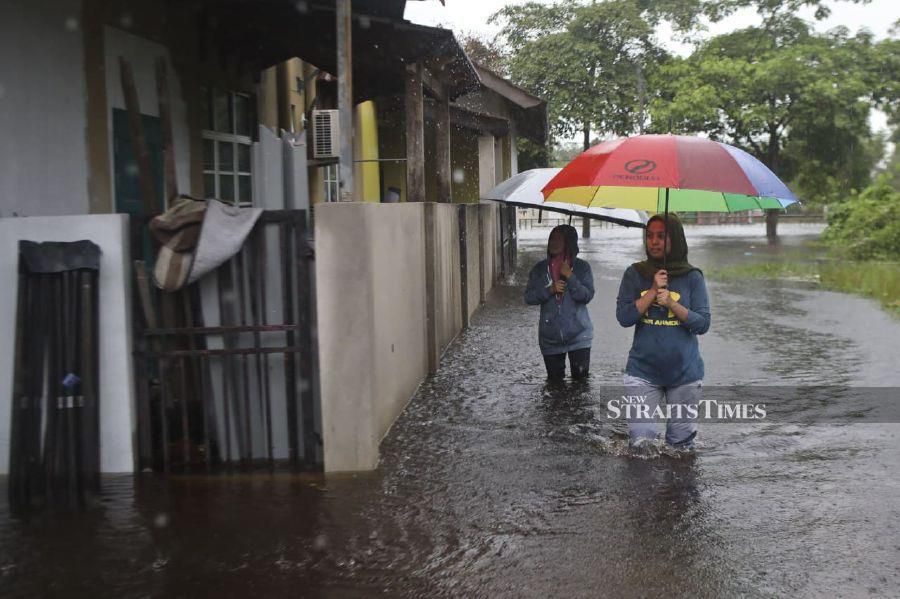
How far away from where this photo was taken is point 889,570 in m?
4.17

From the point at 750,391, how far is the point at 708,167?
10.4 feet

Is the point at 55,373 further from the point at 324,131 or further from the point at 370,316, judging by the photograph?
the point at 324,131

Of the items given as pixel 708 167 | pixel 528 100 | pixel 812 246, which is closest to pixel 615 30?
pixel 812 246

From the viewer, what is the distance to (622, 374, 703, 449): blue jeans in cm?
593

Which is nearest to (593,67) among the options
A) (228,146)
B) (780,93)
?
(780,93)

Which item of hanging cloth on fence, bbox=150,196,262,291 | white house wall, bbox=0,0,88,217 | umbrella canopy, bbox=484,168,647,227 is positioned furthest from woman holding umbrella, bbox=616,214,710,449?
white house wall, bbox=0,0,88,217

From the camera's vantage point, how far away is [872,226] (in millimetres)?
25344

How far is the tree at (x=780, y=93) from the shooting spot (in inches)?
1332

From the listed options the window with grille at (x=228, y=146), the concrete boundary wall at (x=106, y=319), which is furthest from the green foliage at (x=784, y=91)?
the concrete boundary wall at (x=106, y=319)

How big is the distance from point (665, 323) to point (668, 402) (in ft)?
1.69

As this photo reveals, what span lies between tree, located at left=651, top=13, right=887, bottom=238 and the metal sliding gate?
1217 inches

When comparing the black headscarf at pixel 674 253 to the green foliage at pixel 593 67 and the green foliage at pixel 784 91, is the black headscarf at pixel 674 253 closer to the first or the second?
the green foliage at pixel 784 91
